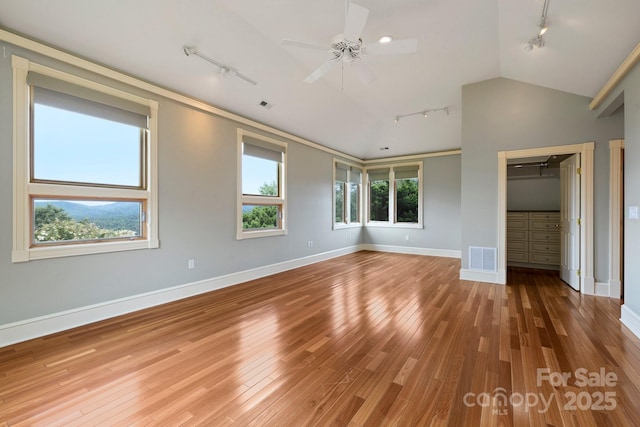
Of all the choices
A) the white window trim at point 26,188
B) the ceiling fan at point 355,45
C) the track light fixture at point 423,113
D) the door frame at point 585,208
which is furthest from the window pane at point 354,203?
the white window trim at point 26,188

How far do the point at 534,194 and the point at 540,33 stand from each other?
4.17m

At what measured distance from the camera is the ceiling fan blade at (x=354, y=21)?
2.08m

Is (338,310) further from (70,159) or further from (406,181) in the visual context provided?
(406,181)

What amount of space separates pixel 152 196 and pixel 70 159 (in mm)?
836

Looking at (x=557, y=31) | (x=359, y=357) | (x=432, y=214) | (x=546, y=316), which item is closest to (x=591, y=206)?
(x=546, y=316)

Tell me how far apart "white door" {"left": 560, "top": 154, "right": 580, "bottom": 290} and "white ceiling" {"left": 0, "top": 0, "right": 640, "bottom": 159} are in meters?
1.18

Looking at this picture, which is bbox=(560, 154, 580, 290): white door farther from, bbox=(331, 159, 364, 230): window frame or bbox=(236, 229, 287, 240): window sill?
bbox=(236, 229, 287, 240): window sill

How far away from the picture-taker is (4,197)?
8.01ft

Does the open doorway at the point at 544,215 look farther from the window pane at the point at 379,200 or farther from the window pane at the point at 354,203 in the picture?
the window pane at the point at 354,203

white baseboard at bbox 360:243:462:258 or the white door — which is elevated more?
the white door

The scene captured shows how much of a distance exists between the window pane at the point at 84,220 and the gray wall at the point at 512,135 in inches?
196

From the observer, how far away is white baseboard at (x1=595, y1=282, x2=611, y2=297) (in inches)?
152

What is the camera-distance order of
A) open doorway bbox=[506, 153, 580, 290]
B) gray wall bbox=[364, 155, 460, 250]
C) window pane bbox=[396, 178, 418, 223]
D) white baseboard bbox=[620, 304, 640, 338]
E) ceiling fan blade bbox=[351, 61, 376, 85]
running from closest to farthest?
white baseboard bbox=[620, 304, 640, 338] < ceiling fan blade bbox=[351, 61, 376, 85] < open doorway bbox=[506, 153, 580, 290] < gray wall bbox=[364, 155, 460, 250] < window pane bbox=[396, 178, 418, 223]

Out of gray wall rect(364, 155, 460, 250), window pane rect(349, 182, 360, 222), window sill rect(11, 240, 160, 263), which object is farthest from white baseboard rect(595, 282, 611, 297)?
window sill rect(11, 240, 160, 263)
